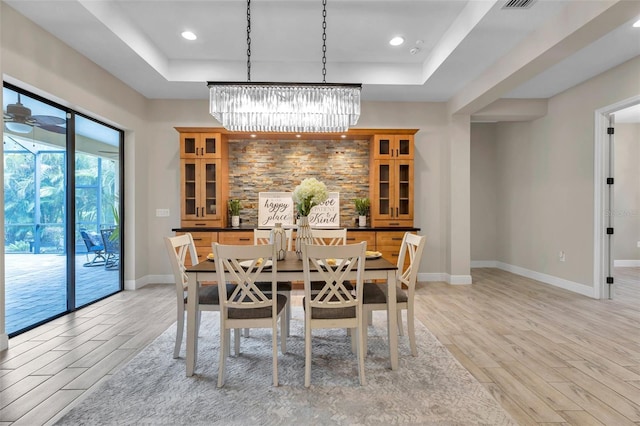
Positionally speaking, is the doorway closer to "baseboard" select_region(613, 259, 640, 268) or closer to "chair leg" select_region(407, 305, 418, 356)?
"baseboard" select_region(613, 259, 640, 268)

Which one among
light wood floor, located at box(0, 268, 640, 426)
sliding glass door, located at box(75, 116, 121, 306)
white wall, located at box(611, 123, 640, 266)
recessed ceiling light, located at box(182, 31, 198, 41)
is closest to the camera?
light wood floor, located at box(0, 268, 640, 426)

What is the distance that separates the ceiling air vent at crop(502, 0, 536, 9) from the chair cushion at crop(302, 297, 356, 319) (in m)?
2.86

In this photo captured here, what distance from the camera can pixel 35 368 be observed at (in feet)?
8.00

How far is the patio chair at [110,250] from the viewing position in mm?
4504

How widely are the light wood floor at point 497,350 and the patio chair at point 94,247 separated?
55cm

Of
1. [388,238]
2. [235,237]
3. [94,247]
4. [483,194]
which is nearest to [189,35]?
[235,237]

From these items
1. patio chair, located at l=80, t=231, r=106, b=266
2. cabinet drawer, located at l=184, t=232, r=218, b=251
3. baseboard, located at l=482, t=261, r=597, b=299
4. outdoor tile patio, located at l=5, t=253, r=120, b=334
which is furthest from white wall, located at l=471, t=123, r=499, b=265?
outdoor tile patio, located at l=5, t=253, r=120, b=334

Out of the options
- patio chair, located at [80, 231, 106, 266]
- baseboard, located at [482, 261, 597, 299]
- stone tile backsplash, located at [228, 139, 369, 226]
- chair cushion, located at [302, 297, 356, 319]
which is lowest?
baseboard, located at [482, 261, 597, 299]

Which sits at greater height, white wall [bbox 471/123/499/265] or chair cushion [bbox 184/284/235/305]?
white wall [bbox 471/123/499/265]

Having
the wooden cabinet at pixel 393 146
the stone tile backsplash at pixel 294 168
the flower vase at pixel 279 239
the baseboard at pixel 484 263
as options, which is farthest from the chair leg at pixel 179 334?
the baseboard at pixel 484 263

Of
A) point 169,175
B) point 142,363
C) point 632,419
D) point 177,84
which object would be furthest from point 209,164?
point 632,419

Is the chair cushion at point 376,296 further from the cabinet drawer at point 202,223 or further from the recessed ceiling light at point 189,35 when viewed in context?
the recessed ceiling light at point 189,35

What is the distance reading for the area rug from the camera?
1871 mm

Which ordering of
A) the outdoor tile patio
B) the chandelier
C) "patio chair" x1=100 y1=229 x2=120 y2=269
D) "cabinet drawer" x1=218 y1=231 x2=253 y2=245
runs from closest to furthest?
the chandelier, the outdoor tile patio, "patio chair" x1=100 y1=229 x2=120 y2=269, "cabinet drawer" x1=218 y1=231 x2=253 y2=245
